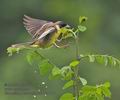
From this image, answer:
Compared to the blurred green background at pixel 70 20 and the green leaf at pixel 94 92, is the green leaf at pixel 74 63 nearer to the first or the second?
the green leaf at pixel 94 92

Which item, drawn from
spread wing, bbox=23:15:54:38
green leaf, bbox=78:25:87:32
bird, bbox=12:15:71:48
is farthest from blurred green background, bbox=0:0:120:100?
green leaf, bbox=78:25:87:32

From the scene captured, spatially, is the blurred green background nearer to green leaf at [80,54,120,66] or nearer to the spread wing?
the spread wing

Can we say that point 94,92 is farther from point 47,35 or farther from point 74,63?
point 47,35

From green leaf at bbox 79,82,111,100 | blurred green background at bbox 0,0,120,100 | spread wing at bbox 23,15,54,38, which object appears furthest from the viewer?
blurred green background at bbox 0,0,120,100

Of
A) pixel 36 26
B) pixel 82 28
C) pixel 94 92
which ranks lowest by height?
pixel 94 92

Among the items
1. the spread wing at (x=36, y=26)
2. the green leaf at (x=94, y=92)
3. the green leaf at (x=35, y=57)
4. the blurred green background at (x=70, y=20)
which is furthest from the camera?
the blurred green background at (x=70, y=20)

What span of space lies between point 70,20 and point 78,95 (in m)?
8.77

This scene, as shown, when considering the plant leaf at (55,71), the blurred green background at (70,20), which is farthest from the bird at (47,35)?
the blurred green background at (70,20)

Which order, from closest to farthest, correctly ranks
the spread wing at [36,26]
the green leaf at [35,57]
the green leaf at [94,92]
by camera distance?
the green leaf at [94,92]
the green leaf at [35,57]
the spread wing at [36,26]

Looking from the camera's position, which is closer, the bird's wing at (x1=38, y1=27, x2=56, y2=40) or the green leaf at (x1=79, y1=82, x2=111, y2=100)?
the green leaf at (x1=79, y1=82, x2=111, y2=100)

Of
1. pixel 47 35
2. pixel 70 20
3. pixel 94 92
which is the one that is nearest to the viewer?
pixel 94 92

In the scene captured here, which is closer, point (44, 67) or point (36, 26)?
point (44, 67)

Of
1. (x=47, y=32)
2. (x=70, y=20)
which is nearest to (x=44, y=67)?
(x=47, y=32)

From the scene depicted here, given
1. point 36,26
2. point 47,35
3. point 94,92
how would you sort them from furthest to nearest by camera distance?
point 36,26
point 47,35
point 94,92
